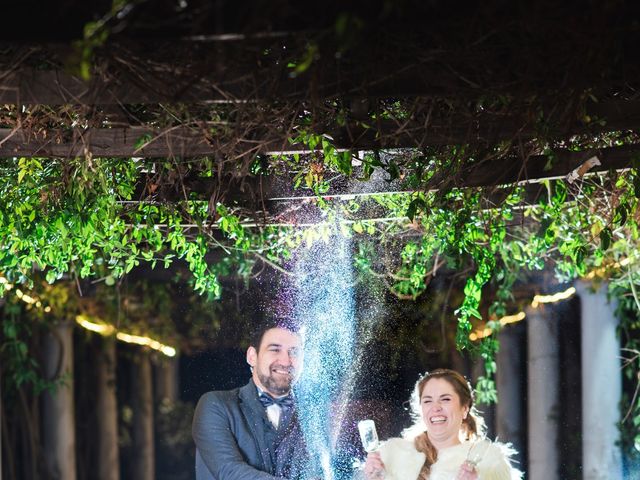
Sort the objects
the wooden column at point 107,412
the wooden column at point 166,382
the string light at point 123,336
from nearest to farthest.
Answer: the string light at point 123,336
the wooden column at point 107,412
the wooden column at point 166,382

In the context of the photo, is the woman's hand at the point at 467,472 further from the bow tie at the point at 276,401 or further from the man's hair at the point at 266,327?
the man's hair at the point at 266,327

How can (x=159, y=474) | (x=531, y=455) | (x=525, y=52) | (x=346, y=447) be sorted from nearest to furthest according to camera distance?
(x=525, y=52) < (x=346, y=447) < (x=531, y=455) < (x=159, y=474)

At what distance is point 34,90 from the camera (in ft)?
11.4

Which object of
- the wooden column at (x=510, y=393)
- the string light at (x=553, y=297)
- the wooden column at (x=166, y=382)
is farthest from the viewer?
the wooden column at (x=166, y=382)

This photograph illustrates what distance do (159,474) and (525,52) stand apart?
11042 mm

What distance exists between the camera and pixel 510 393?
951 cm

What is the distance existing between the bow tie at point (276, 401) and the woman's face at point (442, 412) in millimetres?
729

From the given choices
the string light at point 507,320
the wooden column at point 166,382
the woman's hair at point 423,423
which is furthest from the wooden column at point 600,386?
the wooden column at point 166,382

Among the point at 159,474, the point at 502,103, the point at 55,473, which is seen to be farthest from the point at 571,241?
the point at 159,474

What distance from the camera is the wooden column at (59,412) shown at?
1033cm

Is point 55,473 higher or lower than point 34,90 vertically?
lower

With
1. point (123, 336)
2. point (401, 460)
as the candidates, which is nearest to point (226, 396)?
point (401, 460)

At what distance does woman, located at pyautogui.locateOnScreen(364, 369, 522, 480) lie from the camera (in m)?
5.77

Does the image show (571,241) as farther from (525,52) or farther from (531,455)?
(531,455)
